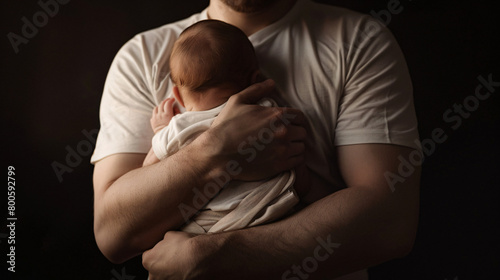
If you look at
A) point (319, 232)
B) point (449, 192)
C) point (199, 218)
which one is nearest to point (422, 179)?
point (449, 192)

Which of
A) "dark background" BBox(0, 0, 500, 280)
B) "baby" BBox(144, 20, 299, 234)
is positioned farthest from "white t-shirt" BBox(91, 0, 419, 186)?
"dark background" BBox(0, 0, 500, 280)

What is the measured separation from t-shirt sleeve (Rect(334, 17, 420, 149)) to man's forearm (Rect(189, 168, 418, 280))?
0.43ft

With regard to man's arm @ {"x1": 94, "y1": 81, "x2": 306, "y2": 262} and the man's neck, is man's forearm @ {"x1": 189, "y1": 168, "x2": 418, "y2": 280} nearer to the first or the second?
man's arm @ {"x1": 94, "y1": 81, "x2": 306, "y2": 262}

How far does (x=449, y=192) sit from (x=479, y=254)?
17cm

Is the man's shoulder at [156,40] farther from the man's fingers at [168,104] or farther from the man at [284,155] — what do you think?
the man's fingers at [168,104]

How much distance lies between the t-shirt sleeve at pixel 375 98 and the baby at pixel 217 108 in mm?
177

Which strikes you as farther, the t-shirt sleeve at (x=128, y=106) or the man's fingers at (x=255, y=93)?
the t-shirt sleeve at (x=128, y=106)

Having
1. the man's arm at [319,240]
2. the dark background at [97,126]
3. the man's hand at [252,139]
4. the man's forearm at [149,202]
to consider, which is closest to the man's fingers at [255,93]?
the man's hand at [252,139]

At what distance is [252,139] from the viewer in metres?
0.93

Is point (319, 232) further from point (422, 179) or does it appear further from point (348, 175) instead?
point (422, 179)

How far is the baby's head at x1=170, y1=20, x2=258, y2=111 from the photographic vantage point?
3.02 ft

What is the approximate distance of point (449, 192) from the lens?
122 centimetres

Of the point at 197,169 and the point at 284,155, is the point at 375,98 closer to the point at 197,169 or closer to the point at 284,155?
the point at 284,155

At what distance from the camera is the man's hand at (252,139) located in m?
0.92
